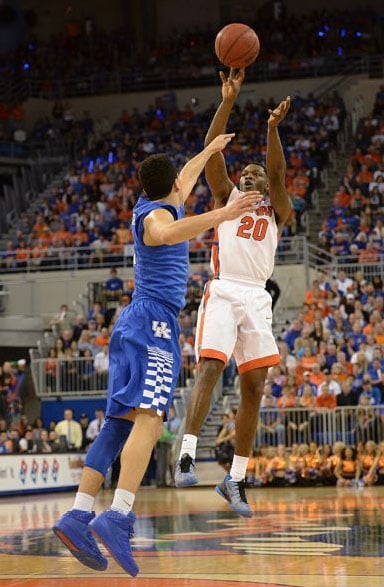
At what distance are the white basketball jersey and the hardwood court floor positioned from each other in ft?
7.02

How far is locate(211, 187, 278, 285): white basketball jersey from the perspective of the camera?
8.49m

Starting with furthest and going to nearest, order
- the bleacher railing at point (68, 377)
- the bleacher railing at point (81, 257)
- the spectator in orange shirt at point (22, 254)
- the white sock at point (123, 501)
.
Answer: the spectator in orange shirt at point (22, 254), the bleacher railing at point (81, 257), the bleacher railing at point (68, 377), the white sock at point (123, 501)

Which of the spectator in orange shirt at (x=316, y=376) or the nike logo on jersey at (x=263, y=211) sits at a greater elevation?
the nike logo on jersey at (x=263, y=211)

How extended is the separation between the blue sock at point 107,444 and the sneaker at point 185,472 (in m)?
0.57

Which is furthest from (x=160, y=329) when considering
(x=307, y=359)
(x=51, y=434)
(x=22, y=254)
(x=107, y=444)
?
(x=22, y=254)

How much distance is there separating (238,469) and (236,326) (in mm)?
1087

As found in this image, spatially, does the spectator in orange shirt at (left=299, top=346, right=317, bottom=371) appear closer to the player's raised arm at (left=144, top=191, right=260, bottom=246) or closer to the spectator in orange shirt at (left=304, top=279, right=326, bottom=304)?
the spectator in orange shirt at (left=304, top=279, right=326, bottom=304)

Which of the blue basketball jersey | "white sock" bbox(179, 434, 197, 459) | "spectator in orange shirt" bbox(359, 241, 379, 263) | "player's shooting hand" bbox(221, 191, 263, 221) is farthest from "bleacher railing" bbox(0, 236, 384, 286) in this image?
"player's shooting hand" bbox(221, 191, 263, 221)

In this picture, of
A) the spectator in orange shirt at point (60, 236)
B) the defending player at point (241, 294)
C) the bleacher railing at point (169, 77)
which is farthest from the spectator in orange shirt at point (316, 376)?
the bleacher railing at point (169, 77)

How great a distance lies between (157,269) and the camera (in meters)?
7.35

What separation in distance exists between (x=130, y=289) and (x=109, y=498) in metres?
9.42

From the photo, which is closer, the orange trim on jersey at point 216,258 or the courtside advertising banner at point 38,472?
the orange trim on jersey at point 216,258

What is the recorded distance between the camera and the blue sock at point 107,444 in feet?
23.3

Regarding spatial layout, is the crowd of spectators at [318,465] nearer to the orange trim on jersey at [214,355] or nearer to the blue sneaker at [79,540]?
the orange trim on jersey at [214,355]
